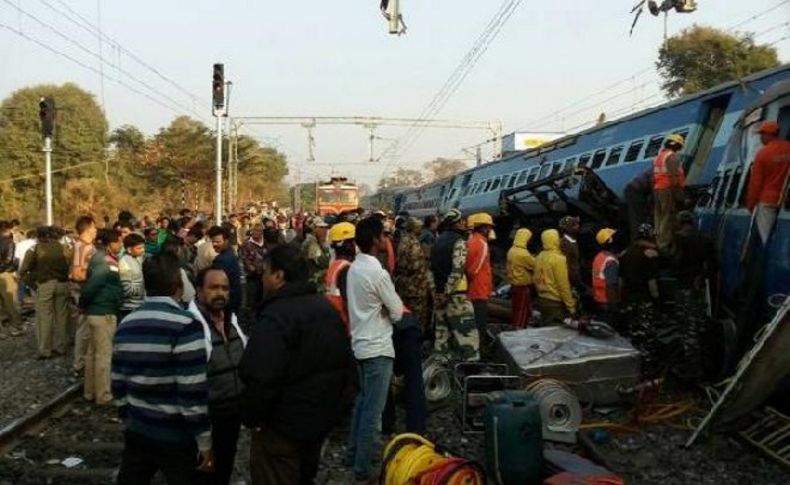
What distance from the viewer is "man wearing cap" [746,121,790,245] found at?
690cm

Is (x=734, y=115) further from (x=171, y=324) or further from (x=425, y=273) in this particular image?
(x=171, y=324)

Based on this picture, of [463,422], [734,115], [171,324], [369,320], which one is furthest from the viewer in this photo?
[734,115]

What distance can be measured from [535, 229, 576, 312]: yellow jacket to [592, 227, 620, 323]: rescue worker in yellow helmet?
1.18 feet

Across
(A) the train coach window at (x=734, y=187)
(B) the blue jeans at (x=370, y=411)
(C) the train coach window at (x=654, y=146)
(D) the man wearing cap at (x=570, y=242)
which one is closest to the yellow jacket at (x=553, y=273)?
(D) the man wearing cap at (x=570, y=242)

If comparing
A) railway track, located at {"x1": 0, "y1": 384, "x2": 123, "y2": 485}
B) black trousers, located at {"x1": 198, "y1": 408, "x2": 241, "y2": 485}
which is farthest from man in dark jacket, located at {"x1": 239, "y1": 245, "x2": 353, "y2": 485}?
railway track, located at {"x1": 0, "y1": 384, "x2": 123, "y2": 485}

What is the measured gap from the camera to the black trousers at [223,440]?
4.40 meters

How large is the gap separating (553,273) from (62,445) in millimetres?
5758

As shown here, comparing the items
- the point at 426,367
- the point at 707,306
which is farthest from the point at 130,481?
the point at 707,306

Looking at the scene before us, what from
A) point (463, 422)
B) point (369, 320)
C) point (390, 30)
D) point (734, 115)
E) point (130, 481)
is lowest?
point (463, 422)

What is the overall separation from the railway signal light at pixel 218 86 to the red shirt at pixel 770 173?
1510 centimetres

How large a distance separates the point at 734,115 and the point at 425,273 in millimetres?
5541

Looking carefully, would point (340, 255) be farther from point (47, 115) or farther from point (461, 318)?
point (47, 115)

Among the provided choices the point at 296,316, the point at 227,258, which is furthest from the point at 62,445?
the point at 296,316

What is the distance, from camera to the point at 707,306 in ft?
26.9
